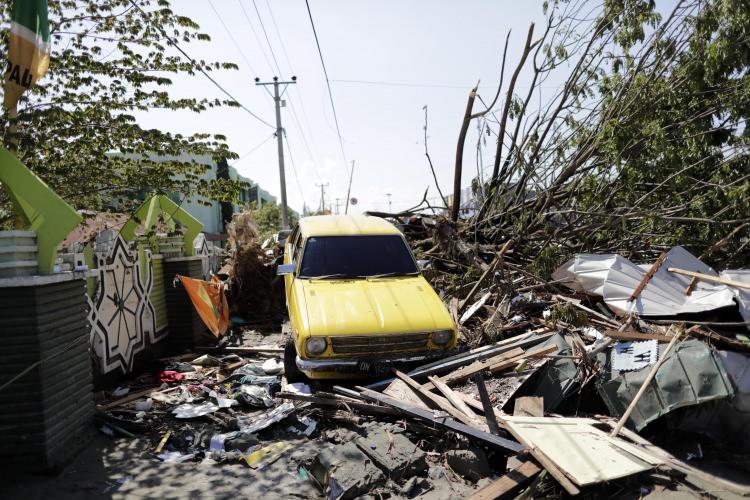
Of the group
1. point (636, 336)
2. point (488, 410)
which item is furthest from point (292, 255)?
point (636, 336)

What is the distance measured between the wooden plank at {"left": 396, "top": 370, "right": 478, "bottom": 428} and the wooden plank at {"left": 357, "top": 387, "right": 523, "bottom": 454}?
12cm

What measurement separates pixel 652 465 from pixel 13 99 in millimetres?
6762

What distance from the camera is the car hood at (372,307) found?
5617 mm

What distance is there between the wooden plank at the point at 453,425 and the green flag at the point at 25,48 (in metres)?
4.76

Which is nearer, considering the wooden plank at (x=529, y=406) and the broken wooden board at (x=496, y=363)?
the wooden plank at (x=529, y=406)

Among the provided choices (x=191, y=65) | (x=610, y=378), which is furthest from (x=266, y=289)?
(x=610, y=378)

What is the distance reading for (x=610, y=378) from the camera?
505cm

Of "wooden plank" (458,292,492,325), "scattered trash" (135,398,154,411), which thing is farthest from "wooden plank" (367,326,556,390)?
"scattered trash" (135,398,154,411)

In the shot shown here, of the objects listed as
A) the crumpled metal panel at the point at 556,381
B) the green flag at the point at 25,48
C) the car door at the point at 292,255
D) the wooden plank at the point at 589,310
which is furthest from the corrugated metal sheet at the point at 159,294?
the wooden plank at the point at 589,310

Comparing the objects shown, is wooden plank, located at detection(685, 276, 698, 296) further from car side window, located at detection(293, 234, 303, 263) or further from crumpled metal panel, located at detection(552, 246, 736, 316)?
car side window, located at detection(293, 234, 303, 263)

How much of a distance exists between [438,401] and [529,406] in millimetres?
898

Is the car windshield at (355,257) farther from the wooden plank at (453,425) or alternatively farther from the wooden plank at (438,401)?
the wooden plank at (453,425)

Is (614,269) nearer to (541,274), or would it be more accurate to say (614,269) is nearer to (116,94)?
(541,274)

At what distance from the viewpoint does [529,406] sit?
4926mm
